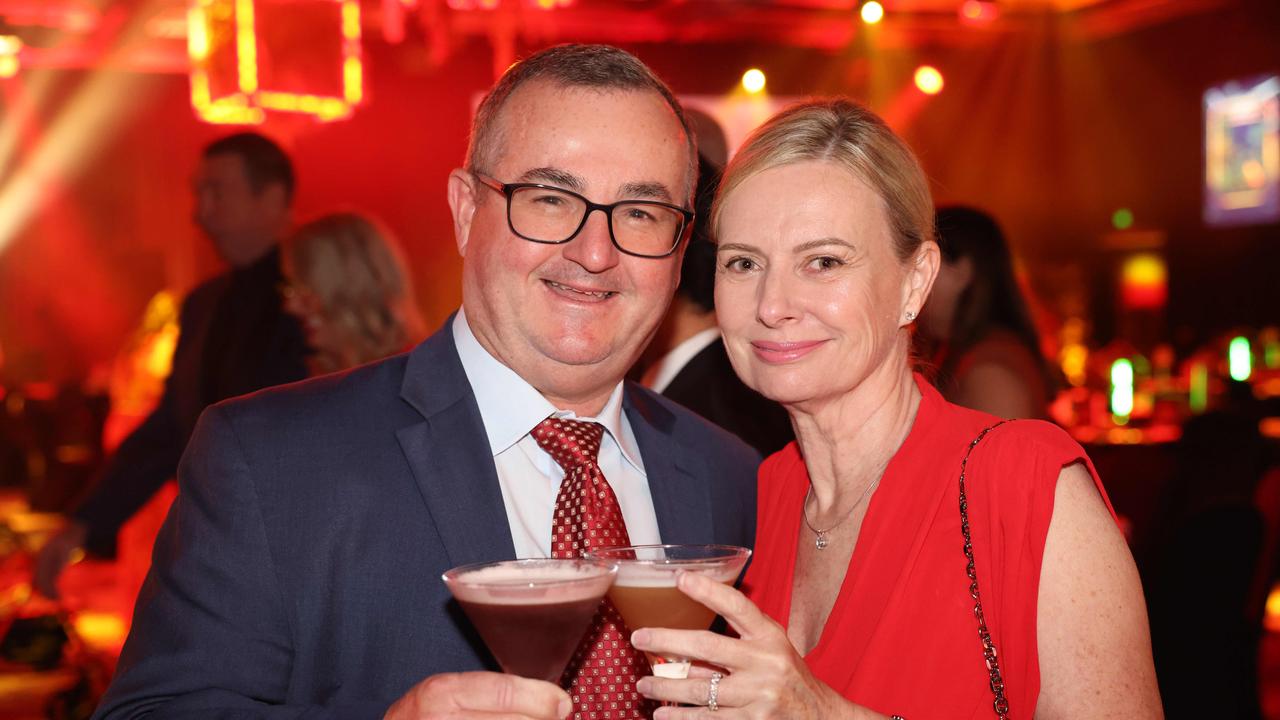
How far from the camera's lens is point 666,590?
158cm

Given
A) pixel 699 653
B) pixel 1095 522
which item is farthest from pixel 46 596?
pixel 1095 522

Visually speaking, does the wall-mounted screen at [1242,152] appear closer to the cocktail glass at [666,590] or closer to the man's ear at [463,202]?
the man's ear at [463,202]

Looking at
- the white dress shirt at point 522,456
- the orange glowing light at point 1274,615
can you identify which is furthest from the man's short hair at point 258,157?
the orange glowing light at point 1274,615

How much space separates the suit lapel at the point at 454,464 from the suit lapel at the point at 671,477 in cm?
39

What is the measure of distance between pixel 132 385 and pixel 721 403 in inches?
215

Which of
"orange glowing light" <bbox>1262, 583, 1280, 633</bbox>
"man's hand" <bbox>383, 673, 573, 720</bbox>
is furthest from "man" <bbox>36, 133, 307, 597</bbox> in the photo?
"orange glowing light" <bbox>1262, 583, 1280, 633</bbox>

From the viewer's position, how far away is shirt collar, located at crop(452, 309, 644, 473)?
80.0 inches

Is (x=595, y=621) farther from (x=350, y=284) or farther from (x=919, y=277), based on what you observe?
(x=350, y=284)

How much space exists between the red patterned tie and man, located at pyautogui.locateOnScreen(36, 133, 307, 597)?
227 centimetres

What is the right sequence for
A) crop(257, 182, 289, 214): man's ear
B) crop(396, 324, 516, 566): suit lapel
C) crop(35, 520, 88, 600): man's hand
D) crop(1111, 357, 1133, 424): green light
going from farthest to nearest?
crop(1111, 357, 1133, 424): green light
crop(257, 182, 289, 214): man's ear
crop(35, 520, 88, 600): man's hand
crop(396, 324, 516, 566): suit lapel

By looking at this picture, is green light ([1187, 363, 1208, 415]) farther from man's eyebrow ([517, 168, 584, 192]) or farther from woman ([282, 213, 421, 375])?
man's eyebrow ([517, 168, 584, 192])

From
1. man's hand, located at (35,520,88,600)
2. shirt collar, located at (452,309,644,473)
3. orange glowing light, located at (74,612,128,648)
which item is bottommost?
orange glowing light, located at (74,612,128,648)

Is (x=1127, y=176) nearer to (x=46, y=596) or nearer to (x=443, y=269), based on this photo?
(x=443, y=269)

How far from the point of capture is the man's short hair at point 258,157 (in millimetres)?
4566
